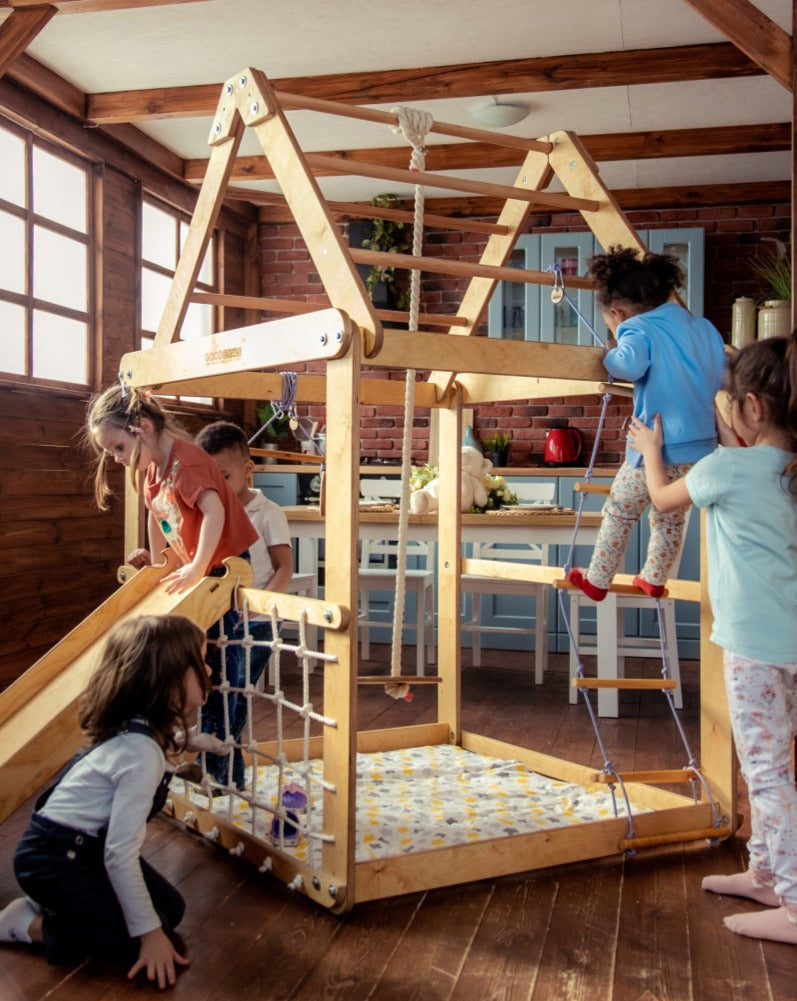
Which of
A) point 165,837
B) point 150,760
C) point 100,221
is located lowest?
point 165,837

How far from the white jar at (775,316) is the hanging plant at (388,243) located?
7.29ft

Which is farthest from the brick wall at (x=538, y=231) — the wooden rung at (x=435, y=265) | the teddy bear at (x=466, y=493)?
the wooden rung at (x=435, y=265)

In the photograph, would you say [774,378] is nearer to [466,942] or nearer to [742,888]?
[742,888]

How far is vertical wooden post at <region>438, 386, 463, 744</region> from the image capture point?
3396mm

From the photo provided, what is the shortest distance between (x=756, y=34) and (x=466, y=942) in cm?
283

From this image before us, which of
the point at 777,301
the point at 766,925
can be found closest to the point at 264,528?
the point at 766,925

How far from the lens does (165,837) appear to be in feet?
8.86

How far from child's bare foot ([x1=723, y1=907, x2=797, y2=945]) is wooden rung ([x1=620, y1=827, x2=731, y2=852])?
415 mm

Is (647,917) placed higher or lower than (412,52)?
lower

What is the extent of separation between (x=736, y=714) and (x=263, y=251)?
584 cm

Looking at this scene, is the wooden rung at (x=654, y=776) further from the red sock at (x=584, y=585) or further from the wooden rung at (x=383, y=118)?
the wooden rung at (x=383, y=118)

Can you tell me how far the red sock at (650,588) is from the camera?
2.75m

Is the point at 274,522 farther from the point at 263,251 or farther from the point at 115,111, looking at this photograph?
the point at 263,251

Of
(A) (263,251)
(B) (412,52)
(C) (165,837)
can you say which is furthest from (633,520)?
(A) (263,251)
